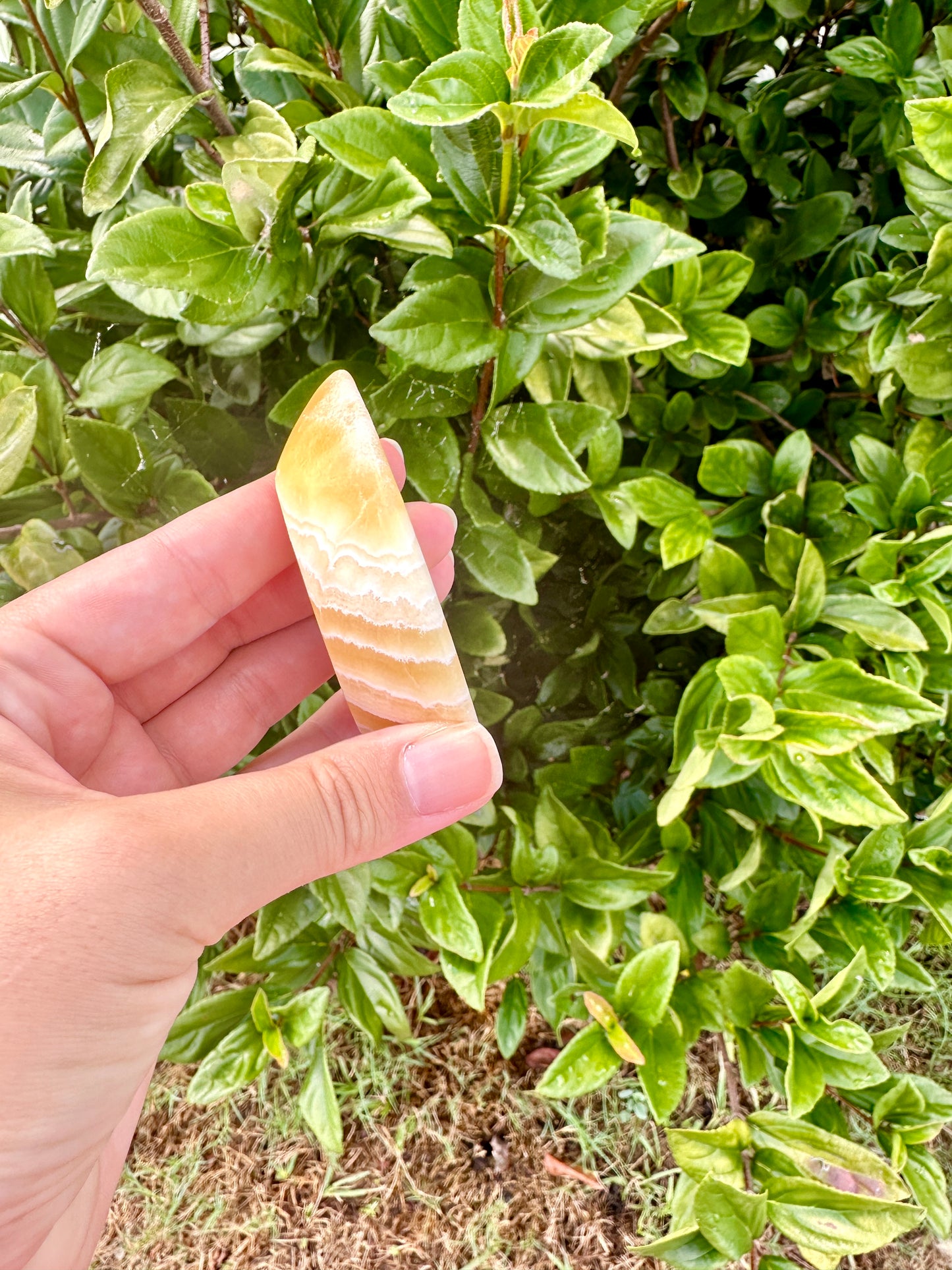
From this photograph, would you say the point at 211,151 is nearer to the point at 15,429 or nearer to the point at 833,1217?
the point at 15,429

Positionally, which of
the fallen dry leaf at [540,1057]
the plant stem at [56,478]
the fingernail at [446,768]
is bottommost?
the fallen dry leaf at [540,1057]

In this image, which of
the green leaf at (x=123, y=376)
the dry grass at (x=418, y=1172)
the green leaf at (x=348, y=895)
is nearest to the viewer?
the green leaf at (x=123, y=376)

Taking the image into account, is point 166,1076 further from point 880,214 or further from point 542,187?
point 880,214

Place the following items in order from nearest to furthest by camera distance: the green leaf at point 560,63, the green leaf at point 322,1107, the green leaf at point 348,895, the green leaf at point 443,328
A: the green leaf at point 560,63 < the green leaf at point 443,328 < the green leaf at point 348,895 < the green leaf at point 322,1107

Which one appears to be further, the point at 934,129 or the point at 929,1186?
the point at 929,1186

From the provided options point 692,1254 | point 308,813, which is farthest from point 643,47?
point 692,1254

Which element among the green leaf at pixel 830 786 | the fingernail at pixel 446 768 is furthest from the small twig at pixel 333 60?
the green leaf at pixel 830 786

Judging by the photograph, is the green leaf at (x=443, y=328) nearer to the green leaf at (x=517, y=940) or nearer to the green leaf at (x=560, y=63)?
the green leaf at (x=560, y=63)
